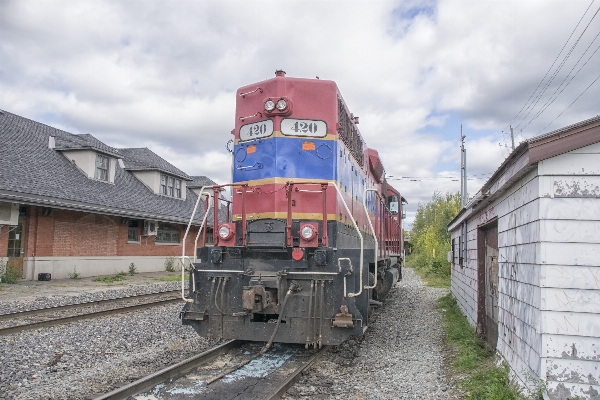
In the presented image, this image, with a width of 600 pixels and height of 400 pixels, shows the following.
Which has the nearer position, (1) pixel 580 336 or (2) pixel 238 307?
(1) pixel 580 336

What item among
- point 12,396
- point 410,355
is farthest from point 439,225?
point 12,396

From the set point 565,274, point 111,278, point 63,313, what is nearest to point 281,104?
point 565,274

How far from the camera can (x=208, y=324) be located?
620 cm

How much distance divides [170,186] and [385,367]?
2269cm

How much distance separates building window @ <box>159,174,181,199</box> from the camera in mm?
26375

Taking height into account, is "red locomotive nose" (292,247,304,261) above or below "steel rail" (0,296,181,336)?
above

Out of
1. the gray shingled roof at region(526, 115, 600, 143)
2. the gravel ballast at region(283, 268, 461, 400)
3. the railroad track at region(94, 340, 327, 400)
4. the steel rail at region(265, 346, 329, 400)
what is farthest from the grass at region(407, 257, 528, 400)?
the gray shingled roof at region(526, 115, 600, 143)

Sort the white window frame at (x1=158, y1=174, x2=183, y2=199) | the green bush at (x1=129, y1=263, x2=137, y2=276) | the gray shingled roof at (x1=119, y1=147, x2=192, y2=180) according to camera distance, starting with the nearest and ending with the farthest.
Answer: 1. the green bush at (x1=129, y1=263, x2=137, y2=276)
2. the gray shingled roof at (x1=119, y1=147, x2=192, y2=180)
3. the white window frame at (x1=158, y1=174, x2=183, y2=199)

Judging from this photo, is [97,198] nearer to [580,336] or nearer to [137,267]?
[137,267]

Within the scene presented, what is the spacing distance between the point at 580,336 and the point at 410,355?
2.97 meters

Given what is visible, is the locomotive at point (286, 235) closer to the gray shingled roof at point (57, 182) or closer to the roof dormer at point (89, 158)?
the gray shingled roof at point (57, 182)

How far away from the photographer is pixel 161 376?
5.21 m

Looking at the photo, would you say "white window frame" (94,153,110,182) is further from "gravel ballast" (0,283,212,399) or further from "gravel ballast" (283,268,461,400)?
"gravel ballast" (283,268,461,400)

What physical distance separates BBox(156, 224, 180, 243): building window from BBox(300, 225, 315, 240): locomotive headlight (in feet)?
61.6
